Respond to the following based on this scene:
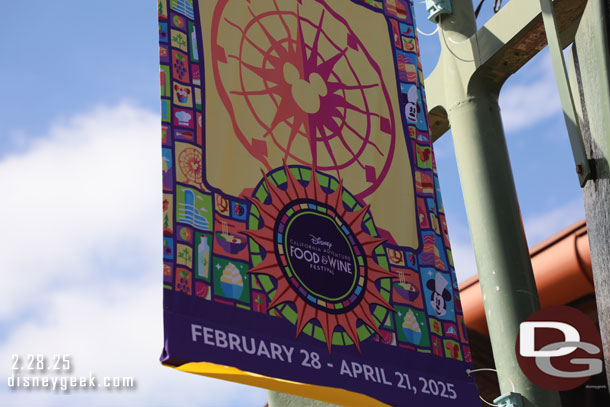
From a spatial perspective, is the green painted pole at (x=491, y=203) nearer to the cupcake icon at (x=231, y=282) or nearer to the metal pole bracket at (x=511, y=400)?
the metal pole bracket at (x=511, y=400)

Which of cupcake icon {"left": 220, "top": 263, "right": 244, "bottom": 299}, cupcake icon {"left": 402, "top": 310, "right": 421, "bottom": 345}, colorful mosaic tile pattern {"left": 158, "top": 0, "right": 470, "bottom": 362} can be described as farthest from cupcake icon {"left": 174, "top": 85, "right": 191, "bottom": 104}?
cupcake icon {"left": 402, "top": 310, "right": 421, "bottom": 345}

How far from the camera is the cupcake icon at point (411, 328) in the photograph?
4.60m

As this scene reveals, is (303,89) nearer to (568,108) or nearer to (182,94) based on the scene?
(182,94)

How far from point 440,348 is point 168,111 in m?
1.94

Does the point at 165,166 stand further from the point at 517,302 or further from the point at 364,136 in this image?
the point at 517,302

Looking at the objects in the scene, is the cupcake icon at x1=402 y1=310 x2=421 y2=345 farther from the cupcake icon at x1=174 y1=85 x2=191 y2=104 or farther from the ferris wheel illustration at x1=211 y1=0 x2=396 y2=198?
the cupcake icon at x1=174 y1=85 x2=191 y2=104

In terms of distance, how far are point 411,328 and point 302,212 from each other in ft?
2.85

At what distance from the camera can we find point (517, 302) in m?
5.57

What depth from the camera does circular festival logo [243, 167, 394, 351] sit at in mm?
4246

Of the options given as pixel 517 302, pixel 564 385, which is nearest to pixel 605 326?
pixel 564 385

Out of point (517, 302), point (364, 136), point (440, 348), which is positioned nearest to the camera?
point (440, 348)

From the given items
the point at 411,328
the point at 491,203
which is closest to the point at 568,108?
the point at 411,328

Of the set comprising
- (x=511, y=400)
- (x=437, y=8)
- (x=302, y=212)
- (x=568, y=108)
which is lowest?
(x=511, y=400)

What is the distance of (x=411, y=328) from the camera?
464 cm
